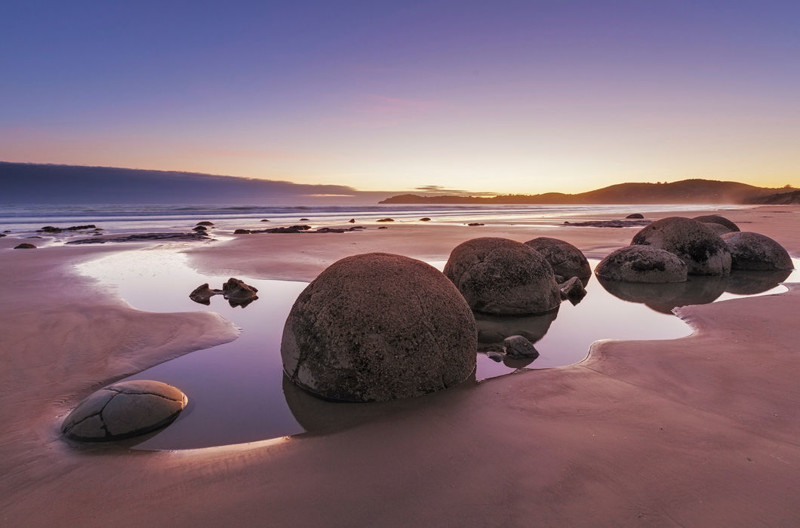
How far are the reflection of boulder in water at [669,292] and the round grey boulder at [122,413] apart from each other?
669 centimetres

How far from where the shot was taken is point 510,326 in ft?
19.7

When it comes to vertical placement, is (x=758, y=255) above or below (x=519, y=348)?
above

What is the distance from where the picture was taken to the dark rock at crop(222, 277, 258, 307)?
24.2 feet

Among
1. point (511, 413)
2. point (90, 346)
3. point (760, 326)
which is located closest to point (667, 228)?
point (760, 326)

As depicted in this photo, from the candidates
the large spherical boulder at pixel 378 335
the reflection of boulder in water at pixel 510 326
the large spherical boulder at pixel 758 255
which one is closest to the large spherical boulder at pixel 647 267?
the large spherical boulder at pixel 758 255

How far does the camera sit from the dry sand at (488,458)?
2.31m

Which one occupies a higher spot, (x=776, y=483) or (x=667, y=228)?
(x=667, y=228)

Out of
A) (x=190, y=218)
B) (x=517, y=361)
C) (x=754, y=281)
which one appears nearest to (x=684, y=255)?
(x=754, y=281)

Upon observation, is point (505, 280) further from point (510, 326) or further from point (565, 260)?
point (565, 260)

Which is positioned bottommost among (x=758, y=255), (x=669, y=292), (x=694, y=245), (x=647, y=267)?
(x=669, y=292)

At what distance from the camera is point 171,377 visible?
4.29 metres

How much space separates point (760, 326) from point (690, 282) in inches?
151

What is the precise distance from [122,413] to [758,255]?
12671 millimetres

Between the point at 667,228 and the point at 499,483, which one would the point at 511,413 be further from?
the point at 667,228
